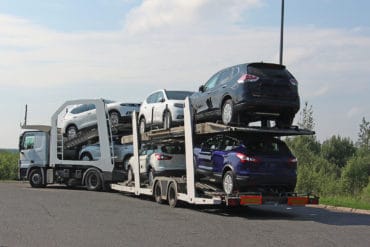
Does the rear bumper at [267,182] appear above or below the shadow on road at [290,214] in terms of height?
above

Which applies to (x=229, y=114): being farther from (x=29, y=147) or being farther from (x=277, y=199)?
(x=29, y=147)

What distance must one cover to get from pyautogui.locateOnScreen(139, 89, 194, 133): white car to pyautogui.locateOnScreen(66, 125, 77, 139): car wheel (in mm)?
4970

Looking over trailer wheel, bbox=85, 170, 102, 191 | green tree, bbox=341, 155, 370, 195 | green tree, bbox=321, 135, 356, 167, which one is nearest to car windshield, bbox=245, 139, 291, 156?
trailer wheel, bbox=85, 170, 102, 191

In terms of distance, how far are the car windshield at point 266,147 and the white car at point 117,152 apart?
7.72 meters

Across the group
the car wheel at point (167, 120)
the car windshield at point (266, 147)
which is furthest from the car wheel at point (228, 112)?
the car wheel at point (167, 120)

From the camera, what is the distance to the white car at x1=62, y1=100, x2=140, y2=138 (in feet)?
70.9

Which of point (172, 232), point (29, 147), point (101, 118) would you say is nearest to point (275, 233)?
point (172, 232)

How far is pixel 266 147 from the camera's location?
1402 cm

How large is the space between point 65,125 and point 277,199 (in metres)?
12.2

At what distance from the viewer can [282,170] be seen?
13719 millimetres

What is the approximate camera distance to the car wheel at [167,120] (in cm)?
1722

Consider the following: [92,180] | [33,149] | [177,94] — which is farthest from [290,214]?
[33,149]

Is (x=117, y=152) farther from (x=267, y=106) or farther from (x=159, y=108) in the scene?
(x=267, y=106)

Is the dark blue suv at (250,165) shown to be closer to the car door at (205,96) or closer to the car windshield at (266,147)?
the car windshield at (266,147)
